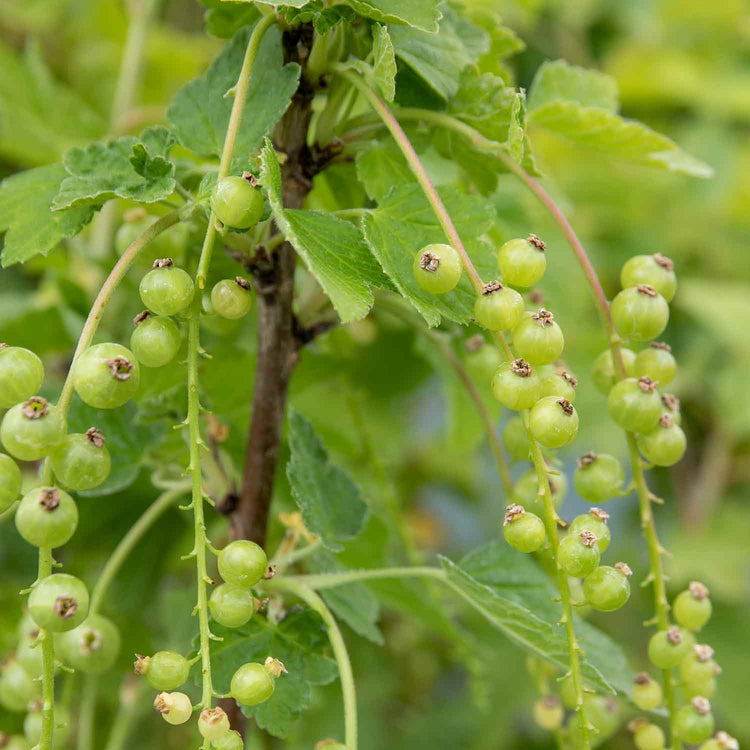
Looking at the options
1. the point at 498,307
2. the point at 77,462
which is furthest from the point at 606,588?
the point at 77,462

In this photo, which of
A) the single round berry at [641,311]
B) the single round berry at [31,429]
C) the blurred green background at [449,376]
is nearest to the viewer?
the single round berry at [31,429]

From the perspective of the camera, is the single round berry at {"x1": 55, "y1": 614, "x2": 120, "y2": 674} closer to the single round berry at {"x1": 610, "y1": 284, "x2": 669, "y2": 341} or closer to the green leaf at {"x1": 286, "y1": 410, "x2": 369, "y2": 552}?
the green leaf at {"x1": 286, "y1": 410, "x2": 369, "y2": 552}

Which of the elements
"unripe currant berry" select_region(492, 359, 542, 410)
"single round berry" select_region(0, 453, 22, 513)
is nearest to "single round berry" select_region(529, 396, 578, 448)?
"unripe currant berry" select_region(492, 359, 542, 410)

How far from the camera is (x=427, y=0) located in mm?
417

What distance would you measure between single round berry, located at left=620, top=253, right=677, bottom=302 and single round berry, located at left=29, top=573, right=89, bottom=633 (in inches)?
11.9

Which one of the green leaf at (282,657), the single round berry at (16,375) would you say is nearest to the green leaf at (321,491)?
the green leaf at (282,657)

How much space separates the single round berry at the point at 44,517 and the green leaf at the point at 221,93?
7.9 inches

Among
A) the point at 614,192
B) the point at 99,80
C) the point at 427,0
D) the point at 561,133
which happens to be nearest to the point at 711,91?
the point at 614,192

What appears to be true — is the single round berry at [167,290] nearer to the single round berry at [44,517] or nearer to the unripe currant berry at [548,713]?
the single round berry at [44,517]

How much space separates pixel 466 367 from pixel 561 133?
170 mm

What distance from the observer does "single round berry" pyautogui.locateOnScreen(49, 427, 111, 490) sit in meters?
0.36

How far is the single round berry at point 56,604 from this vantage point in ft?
1.12

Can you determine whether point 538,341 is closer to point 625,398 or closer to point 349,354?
point 625,398

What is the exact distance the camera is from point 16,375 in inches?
14.5
